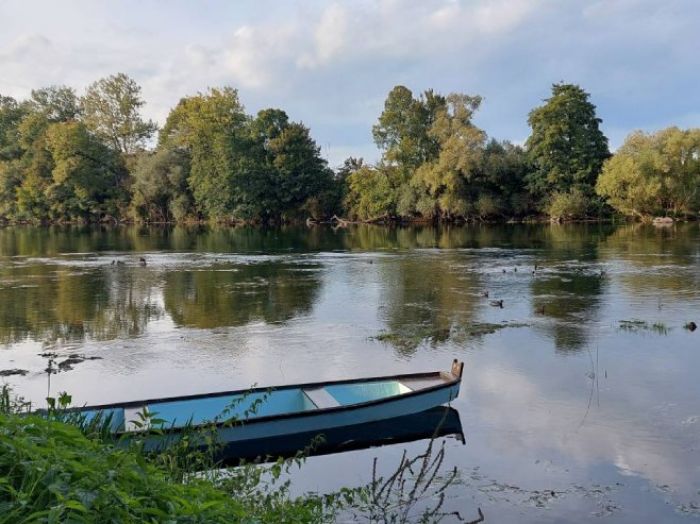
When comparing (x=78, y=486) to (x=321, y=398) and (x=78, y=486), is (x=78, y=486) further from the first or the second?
(x=321, y=398)

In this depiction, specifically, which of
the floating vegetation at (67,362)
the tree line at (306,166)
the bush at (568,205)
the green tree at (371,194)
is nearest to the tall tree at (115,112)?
the tree line at (306,166)

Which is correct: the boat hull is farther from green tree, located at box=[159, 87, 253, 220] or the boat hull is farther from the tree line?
green tree, located at box=[159, 87, 253, 220]

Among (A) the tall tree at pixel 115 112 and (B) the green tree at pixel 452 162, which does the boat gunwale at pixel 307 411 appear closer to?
(B) the green tree at pixel 452 162

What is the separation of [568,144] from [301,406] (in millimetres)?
63991

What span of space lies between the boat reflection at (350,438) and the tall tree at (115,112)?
8624 centimetres

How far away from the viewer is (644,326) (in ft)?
58.5

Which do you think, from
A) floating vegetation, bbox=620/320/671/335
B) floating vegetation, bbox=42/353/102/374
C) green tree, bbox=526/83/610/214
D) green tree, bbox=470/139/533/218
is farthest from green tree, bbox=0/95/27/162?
floating vegetation, bbox=620/320/671/335

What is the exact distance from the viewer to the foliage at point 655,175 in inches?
2440

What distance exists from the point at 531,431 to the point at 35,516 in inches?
351

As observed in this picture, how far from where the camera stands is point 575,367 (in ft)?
46.7

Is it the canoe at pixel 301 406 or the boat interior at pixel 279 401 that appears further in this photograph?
the boat interior at pixel 279 401

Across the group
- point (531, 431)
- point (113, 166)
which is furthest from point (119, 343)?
point (113, 166)

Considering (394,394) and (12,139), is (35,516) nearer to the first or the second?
(394,394)

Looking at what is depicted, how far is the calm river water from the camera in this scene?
30.4 feet
